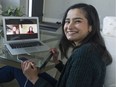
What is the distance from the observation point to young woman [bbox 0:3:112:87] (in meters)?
0.91

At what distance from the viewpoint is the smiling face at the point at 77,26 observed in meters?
1.05

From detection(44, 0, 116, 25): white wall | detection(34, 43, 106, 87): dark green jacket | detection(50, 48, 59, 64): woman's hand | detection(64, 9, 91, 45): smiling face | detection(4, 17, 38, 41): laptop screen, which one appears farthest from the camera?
detection(44, 0, 116, 25): white wall

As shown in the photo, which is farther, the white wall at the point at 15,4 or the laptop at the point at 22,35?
the white wall at the point at 15,4

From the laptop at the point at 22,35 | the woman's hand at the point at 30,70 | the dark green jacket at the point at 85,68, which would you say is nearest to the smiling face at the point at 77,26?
the dark green jacket at the point at 85,68

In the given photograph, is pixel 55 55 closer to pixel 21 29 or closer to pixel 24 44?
pixel 24 44

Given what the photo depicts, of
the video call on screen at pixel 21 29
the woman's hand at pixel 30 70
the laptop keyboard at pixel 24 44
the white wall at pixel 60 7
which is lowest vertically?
the woman's hand at pixel 30 70

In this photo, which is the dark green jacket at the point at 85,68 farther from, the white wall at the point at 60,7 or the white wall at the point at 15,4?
the white wall at the point at 15,4

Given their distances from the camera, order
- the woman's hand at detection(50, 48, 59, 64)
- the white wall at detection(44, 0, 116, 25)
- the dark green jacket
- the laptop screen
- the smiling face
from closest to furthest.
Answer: the dark green jacket → the smiling face → the woman's hand at detection(50, 48, 59, 64) → the laptop screen → the white wall at detection(44, 0, 116, 25)

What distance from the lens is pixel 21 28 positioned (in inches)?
63.4

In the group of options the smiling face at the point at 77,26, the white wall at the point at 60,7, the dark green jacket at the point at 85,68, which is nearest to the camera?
the dark green jacket at the point at 85,68

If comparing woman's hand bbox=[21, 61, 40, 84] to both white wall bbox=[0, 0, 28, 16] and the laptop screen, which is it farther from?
white wall bbox=[0, 0, 28, 16]

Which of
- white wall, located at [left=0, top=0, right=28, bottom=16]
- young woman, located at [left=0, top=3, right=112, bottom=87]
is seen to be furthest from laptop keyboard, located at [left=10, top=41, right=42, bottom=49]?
white wall, located at [left=0, top=0, right=28, bottom=16]

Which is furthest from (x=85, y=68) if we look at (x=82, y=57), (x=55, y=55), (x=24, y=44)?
(x=24, y=44)

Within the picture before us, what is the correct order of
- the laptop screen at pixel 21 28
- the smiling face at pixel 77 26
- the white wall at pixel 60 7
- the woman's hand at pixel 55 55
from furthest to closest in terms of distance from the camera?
the white wall at pixel 60 7, the laptop screen at pixel 21 28, the woman's hand at pixel 55 55, the smiling face at pixel 77 26
